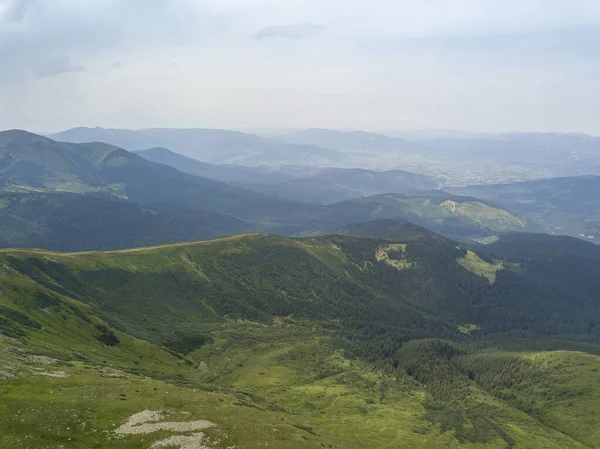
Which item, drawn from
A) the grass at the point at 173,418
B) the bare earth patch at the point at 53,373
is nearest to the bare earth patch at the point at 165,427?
the grass at the point at 173,418

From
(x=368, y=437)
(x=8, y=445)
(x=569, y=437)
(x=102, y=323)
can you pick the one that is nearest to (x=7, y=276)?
(x=102, y=323)

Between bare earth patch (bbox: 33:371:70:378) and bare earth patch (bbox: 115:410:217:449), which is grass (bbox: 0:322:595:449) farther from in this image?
bare earth patch (bbox: 33:371:70:378)

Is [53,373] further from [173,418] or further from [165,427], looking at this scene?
[165,427]

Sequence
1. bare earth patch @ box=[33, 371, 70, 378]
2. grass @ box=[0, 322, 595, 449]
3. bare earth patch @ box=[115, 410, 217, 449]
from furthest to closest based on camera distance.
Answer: bare earth patch @ box=[33, 371, 70, 378]
bare earth patch @ box=[115, 410, 217, 449]
grass @ box=[0, 322, 595, 449]

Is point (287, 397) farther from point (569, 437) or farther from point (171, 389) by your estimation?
point (569, 437)

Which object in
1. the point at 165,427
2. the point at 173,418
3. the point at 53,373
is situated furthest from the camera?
the point at 53,373

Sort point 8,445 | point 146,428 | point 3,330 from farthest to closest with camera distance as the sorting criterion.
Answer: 1. point 3,330
2. point 146,428
3. point 8,445

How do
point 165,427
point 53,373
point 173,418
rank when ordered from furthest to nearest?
point 53,373, point 173,418, point 165,427

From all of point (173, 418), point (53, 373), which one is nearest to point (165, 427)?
point (173, 418)

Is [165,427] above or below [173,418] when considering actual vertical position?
above

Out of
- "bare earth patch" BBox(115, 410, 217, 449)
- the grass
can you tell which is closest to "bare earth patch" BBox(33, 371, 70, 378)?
the grass

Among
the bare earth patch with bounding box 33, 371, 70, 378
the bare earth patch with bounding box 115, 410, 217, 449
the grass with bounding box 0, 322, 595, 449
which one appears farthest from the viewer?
the bare earth patch with bounding box 33, 371, 70, 378
